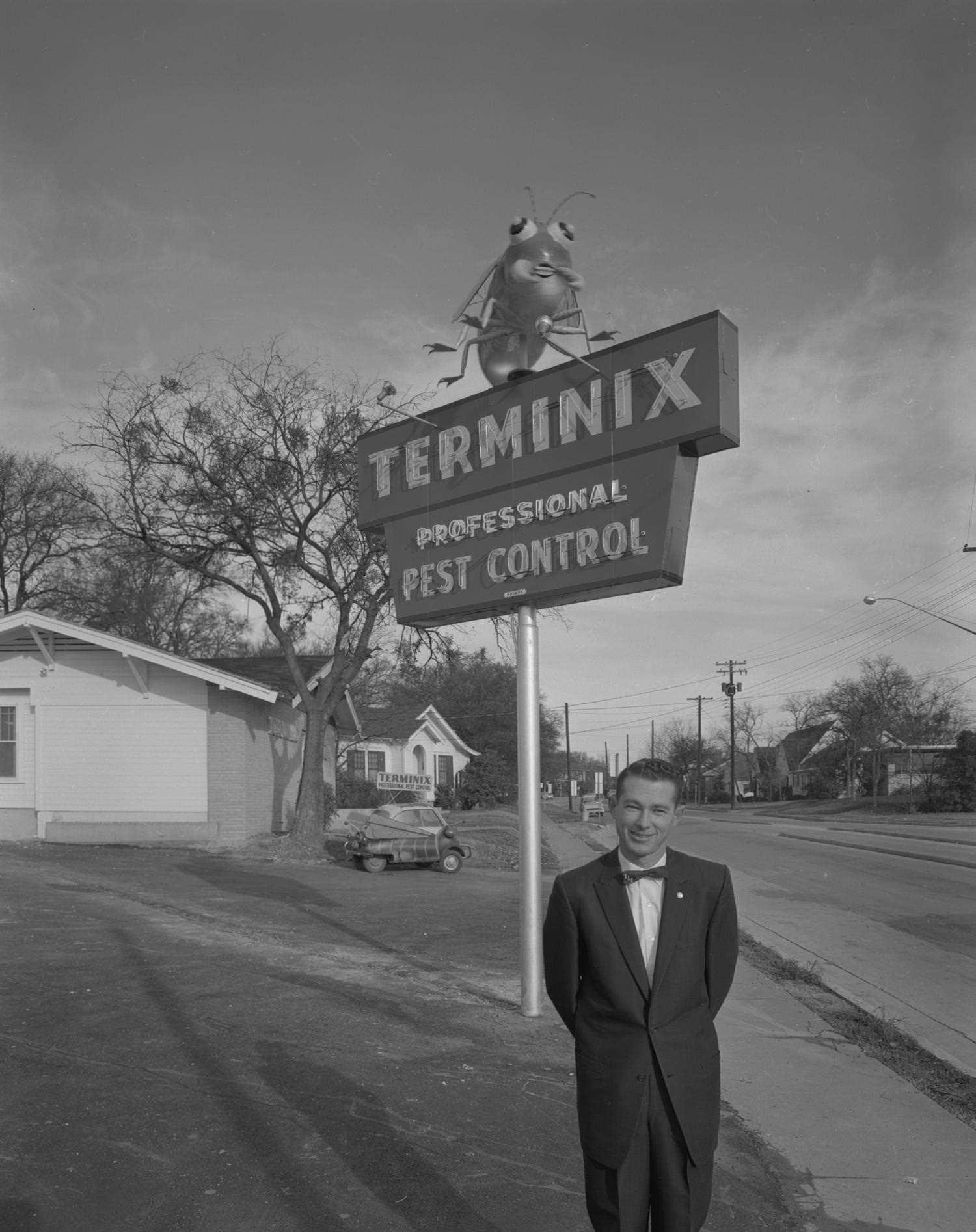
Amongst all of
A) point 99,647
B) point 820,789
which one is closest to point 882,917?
point 99,647

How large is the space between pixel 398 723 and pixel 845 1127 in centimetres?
4377

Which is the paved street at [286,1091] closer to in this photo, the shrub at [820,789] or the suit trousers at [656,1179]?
the suit trousers at [656,1179]

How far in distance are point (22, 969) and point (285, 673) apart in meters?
16.4

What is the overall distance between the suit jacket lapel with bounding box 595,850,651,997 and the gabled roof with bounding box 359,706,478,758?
41.4 meters

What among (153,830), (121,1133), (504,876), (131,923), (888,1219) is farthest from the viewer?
(153,830)

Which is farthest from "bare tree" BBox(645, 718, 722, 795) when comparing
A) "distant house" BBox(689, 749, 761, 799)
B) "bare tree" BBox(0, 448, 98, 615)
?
"bare tree" BBox(0, 448, 98, 615)

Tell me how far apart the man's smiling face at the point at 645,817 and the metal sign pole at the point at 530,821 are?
425cm

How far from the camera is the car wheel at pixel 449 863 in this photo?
19.4m

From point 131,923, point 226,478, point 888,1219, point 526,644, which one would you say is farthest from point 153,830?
point 888,1219

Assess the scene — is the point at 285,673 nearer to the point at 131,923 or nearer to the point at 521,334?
the point at 131,923

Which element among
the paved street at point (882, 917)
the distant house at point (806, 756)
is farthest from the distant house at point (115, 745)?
the distant house at point (806, 756)

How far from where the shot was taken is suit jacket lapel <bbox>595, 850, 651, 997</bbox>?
308 centimetres

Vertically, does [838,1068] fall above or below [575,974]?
below

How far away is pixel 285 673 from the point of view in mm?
24953
